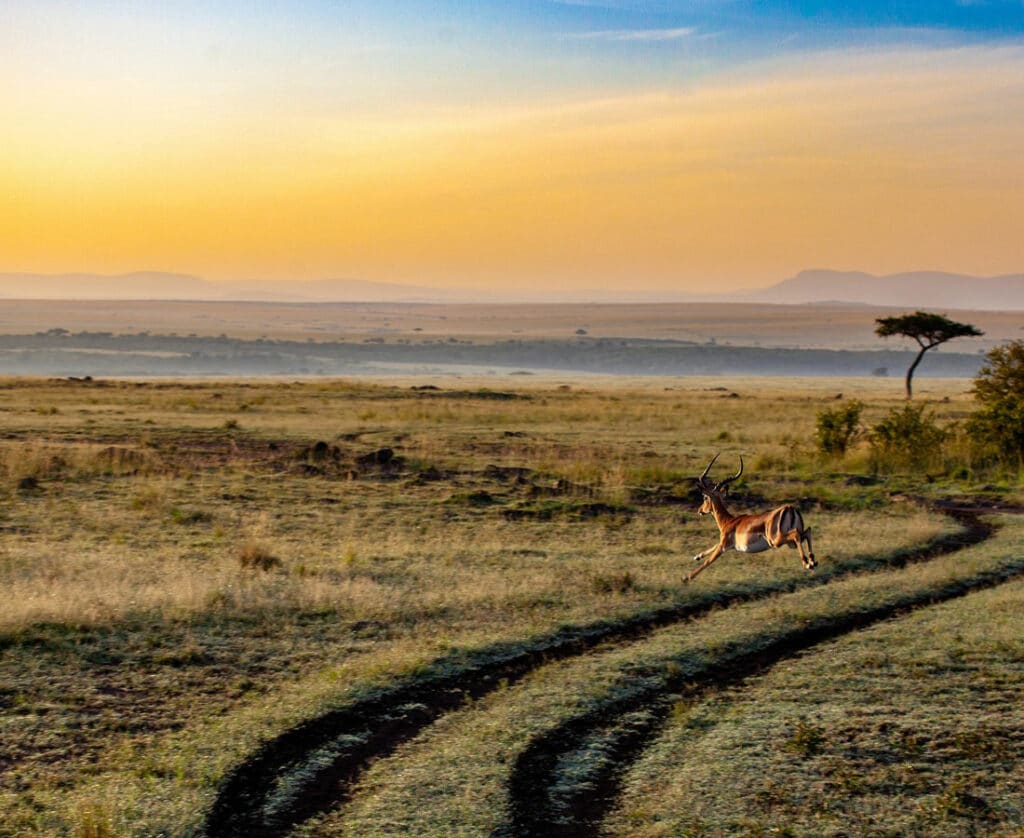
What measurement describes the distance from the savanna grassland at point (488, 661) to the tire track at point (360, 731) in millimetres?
35

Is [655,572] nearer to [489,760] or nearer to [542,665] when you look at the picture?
[542,665]

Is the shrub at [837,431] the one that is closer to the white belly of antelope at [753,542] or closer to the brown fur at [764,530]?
the brown fur at [764,530]

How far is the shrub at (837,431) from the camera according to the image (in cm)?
3459

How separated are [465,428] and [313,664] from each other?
31.5 meters

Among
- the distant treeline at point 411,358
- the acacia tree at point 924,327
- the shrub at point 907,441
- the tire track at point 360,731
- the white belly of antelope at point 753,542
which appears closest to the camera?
the tire track at point 360,731

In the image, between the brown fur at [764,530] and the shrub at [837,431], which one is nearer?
the brown fur at [764,530]

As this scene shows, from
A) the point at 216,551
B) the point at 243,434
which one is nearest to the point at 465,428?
the point at 243,434

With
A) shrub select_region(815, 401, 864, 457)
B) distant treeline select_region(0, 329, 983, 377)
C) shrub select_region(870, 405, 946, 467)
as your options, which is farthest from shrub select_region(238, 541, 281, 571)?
distant treeline select_region(0, 329, 983, 377)

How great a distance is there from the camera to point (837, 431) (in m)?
34.9

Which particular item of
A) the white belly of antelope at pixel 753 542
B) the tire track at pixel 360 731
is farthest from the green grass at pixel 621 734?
the white belly of antelope at pixel 753 542

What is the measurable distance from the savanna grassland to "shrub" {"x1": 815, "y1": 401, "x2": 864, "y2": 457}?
264 inches

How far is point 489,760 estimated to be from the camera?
9203 mm

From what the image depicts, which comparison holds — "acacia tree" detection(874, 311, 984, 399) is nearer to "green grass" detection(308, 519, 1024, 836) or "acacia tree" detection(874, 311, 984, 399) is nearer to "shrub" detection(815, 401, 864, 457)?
"shrub" detection(815, 401, 864, 457)

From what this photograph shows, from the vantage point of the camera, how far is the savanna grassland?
8.39 metres
